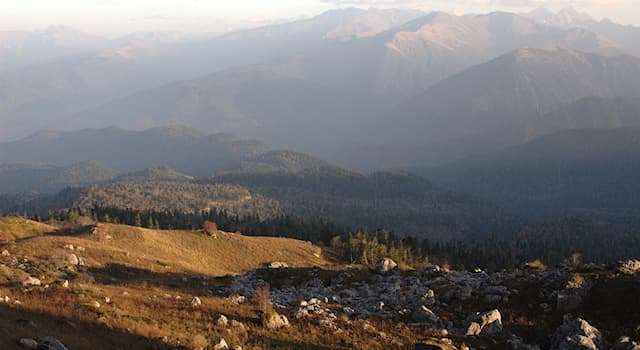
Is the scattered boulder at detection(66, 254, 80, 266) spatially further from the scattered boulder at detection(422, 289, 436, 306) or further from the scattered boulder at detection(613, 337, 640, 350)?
the scattered boulder at detection(613, 337, 640, 350)

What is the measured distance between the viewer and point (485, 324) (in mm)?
35469

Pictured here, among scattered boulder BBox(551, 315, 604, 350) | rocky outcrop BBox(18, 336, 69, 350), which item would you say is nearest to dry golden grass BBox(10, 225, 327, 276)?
rocky outcrop BBox(18, 336, 69, 350)

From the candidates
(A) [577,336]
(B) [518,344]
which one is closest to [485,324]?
(B) [518,344]

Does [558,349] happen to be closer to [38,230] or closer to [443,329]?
[443,329]

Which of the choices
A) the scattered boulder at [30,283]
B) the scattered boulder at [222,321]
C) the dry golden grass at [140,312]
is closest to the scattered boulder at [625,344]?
the dry golden grass at [140,312]

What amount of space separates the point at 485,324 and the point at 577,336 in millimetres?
5929

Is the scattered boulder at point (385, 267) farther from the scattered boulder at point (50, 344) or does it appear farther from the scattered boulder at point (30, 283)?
the scattered boulder at point (50, 344)

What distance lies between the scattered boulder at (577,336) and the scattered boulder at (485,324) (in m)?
3.50

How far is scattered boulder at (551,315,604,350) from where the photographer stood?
3058 centimetres

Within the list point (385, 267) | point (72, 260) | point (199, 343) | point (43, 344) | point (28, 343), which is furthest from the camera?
point (385, 267)

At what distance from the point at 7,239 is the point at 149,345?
58.1 meters

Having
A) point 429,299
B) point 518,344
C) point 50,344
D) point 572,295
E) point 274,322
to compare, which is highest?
point 50,344

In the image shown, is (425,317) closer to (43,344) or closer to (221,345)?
(221,345)

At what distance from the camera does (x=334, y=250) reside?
401 ft
